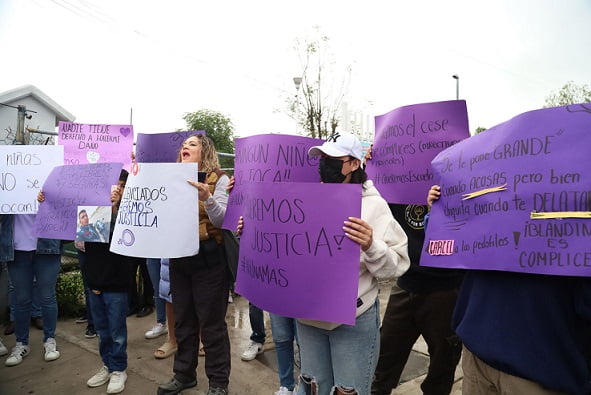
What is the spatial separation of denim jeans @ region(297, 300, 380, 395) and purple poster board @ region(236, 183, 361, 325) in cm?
28

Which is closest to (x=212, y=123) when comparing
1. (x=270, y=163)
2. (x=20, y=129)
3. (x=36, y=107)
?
(x=36, y=107)

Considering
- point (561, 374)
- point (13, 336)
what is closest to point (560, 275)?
point (561, 374)

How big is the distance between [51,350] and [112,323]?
1.33 m

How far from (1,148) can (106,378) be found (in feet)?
8.03

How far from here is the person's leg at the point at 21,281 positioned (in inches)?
158

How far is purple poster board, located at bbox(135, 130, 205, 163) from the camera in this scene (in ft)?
11.3

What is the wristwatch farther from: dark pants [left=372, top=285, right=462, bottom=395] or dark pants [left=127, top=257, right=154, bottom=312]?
dark pants [left=127, top=257, right=154, bottom=312]

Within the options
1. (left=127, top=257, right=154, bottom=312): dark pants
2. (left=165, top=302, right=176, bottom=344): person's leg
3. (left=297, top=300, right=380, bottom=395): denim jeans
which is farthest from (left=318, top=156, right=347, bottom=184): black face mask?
(left=127, top=257, right=154, bottom=312): dark pants

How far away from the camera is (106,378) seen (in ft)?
11.7

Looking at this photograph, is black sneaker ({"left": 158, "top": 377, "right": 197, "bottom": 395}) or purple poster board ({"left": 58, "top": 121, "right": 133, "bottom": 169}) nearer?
black sneaker ({"left": 158, "top": 377, "right": 197, "bottom": 395})

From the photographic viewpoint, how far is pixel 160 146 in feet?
11.5

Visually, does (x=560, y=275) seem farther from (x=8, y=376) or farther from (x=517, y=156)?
(x=8, y=376)

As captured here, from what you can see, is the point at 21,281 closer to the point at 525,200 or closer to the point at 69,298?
the point at 69,298

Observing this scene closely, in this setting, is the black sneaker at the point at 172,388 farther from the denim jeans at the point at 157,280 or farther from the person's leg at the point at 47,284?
the person's leg at the point at 47,284
